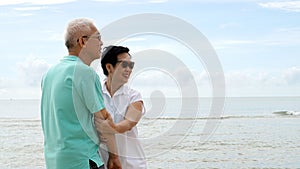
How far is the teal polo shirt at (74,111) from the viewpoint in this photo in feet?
8.05

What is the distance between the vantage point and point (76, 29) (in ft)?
8.32

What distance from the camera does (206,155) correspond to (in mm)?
12820

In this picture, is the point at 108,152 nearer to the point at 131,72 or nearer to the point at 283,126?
the point at 131,72

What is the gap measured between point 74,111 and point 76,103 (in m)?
0.04

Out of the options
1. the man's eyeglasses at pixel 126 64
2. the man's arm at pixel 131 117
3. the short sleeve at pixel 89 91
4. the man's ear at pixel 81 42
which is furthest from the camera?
the man's eyeglasses at pixel 126 64

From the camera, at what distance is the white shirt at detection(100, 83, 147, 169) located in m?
2.77

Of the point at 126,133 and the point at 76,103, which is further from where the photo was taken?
the point at 126,133

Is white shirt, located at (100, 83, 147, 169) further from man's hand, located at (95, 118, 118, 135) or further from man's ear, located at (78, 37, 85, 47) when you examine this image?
man's ear, located at (78, 37, 85, 47)

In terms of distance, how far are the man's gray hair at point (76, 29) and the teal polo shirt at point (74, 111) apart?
0.35 ft

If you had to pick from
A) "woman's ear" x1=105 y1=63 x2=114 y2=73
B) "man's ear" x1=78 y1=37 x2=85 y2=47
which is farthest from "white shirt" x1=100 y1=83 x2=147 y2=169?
"man's ear" x1=78 y1=37 x2=85 y2=47

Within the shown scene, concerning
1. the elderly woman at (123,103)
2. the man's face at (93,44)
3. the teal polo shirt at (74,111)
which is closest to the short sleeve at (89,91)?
the teal polo shirt at (74,111)

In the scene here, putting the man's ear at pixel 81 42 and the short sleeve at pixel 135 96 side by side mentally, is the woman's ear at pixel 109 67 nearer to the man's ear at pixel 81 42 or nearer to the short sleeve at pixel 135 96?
the short sleeve at pixel 135 96

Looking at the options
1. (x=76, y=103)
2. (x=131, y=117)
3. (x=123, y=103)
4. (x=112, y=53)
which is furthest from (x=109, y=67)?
(x=76, y=103)

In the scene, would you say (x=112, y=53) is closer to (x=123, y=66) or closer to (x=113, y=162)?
(x=123, y=66)
